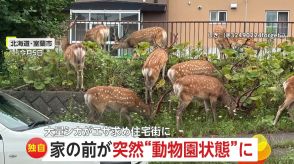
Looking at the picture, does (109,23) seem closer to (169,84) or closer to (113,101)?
(169,84)

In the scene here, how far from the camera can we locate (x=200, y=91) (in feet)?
35.9

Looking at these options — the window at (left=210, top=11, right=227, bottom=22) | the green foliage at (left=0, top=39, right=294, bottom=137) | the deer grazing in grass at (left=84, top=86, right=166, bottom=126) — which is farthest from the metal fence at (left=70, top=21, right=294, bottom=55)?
the window at (left=210, top=11, right=227, bottom=22)

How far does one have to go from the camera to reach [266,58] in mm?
12305

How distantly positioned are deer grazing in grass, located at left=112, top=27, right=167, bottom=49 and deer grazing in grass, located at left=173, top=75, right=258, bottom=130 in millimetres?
2589

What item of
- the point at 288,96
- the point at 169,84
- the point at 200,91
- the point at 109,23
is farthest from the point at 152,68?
the point at 109,23

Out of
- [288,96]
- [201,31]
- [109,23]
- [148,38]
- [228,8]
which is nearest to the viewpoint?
[288,96]

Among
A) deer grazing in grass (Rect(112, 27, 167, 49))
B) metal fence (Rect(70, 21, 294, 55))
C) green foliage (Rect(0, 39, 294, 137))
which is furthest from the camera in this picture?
metal fence (Rect(70, 21, 294, 55))

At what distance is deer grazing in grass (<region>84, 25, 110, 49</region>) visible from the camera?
1394cm

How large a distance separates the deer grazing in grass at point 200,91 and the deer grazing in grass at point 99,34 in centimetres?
359

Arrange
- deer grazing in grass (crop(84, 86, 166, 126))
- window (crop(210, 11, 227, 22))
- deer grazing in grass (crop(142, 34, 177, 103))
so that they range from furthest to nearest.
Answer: window (crop(210, 11, 227, 22)) < deer grazing in grass (crop(142, 34, 177, 103)) < deer grazing in grass (crop(84, 86, 166, 126))

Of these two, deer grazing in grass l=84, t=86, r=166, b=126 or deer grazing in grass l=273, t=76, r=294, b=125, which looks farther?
deer grazing in grass l=273, t=76, r=294, b=125

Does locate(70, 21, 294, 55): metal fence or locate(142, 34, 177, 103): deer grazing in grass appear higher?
locate(70, 21, 294, 55): metal fence

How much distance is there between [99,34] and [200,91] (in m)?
3.98

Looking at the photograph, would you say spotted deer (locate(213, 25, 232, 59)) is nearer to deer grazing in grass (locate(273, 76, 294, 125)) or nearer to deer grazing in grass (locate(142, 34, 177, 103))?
deer grazing in grass (locate(142, 34, 177, 103))
